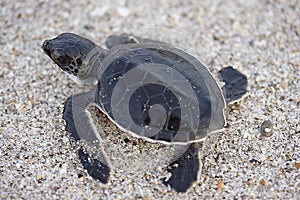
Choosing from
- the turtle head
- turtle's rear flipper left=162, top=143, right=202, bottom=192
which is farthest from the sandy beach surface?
the turtle head

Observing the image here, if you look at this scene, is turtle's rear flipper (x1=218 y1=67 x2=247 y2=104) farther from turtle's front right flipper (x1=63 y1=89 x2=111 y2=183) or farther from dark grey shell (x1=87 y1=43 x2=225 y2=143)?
turtle's front right flipper (x1=63 y1=89 x2=111 y2=183)

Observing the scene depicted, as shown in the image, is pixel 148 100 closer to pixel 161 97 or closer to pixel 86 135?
pixel 161 97

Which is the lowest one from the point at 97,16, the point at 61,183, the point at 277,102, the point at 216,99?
the point at 61,183

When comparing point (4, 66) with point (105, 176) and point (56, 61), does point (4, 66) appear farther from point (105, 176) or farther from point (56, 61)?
point (105, 176)

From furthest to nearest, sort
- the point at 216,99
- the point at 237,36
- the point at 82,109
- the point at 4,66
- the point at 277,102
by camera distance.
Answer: the point at 237,36 → the point at 4,66 → the point at 277,102 → the point at 82,109 → the point at 216,99

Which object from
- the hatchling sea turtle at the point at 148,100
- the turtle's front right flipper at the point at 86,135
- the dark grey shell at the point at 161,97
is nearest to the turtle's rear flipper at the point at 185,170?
the hatchling sea turtle at the point at 148,100

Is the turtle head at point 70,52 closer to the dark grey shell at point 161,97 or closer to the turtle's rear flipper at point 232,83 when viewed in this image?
the dark grey shell at point 161,97

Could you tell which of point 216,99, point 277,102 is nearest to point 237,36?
point 277,102
